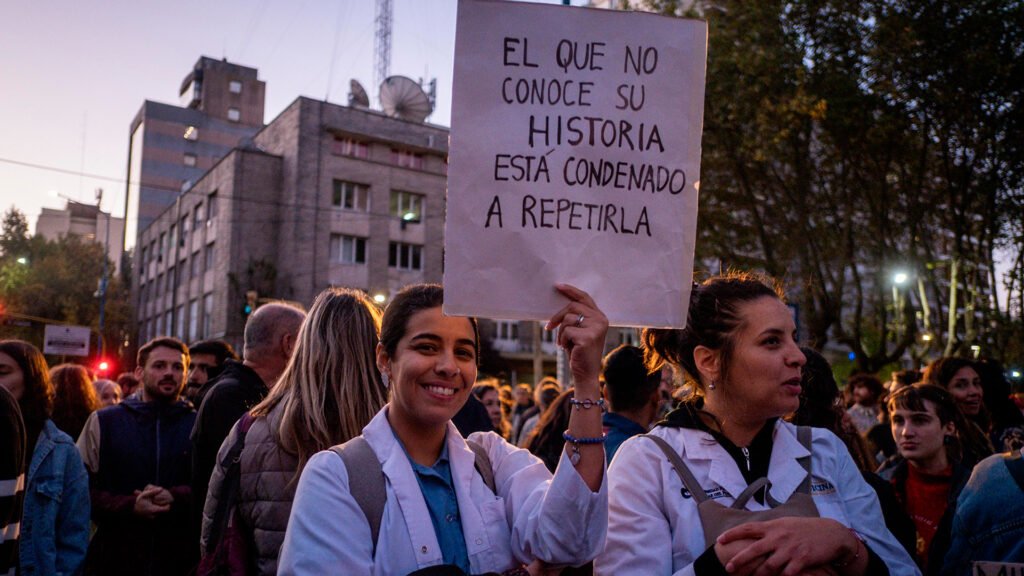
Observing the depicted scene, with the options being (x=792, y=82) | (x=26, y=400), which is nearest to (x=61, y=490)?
(x=26, y=400)

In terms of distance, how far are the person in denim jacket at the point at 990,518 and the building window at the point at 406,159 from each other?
127 ft

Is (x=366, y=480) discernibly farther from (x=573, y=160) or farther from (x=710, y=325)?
(x=710, y=325)

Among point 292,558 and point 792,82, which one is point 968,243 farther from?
point 292,558

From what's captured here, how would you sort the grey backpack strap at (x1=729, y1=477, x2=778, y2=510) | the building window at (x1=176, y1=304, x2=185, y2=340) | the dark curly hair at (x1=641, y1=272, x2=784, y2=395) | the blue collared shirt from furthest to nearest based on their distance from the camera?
the building window at (x1=176, y1=304, x2=185, y2=340) < the dark curly hair at (x1=641, y1=272, x2=784, y2=395) < the grey backpack strap at (x1=729, y1=477, x2=778, y2=510) < the blue collared shirt

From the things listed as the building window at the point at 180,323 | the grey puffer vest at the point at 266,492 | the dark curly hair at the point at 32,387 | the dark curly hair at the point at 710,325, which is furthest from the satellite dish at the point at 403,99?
the dark curly hair at the point at 710,325

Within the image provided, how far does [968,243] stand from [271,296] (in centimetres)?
2828

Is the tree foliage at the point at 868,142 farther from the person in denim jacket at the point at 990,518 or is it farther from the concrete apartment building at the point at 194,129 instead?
the concrete apartment building at the point at 194,129

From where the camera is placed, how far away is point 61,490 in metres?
4.13

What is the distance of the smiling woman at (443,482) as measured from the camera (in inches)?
82.7

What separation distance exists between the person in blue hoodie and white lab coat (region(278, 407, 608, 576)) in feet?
8.41

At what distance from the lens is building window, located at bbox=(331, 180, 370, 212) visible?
3812 centimetres

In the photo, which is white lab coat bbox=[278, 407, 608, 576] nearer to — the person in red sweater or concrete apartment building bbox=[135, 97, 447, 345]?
the person in red sweater

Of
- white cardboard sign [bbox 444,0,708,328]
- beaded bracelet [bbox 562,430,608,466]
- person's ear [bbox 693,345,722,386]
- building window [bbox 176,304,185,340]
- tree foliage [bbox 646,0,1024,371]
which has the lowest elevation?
building window [bbox 176,304,185,340]

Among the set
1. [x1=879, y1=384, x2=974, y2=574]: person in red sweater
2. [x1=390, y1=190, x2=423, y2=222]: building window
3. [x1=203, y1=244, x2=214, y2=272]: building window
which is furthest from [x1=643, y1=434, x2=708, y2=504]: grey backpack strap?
[x1=203, y1=244, x2=214, y2=272]: building window
